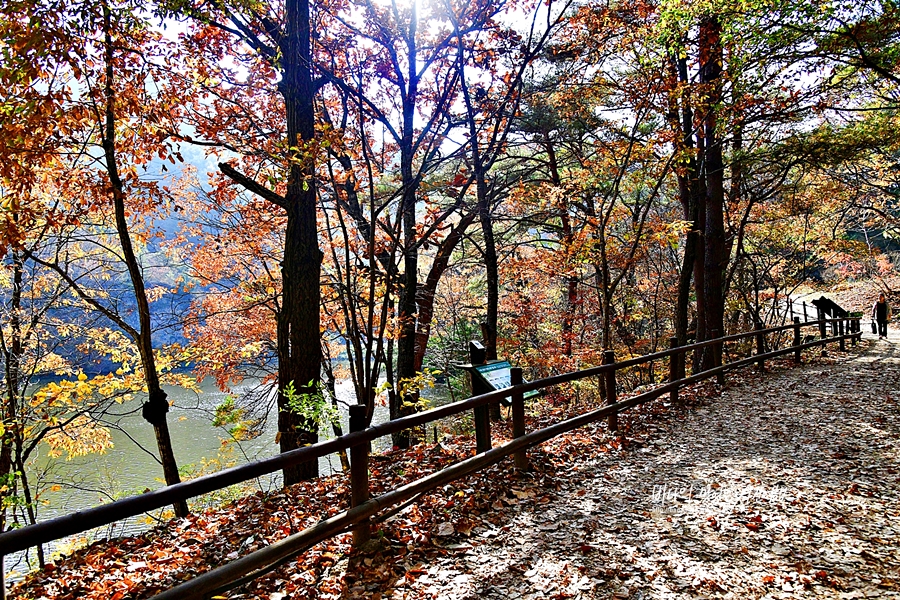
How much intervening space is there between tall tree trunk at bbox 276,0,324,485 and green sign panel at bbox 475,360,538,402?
243 centimetres

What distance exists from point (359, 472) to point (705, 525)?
2966mm

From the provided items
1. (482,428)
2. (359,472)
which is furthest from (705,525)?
(359,472)

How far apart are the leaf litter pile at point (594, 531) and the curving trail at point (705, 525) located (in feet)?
0.05

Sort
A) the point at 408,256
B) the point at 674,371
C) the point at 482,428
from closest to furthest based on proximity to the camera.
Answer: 1. the point at 482,428
2. the point at 674,371
3. the point at 408,256

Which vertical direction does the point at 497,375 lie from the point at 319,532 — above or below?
above

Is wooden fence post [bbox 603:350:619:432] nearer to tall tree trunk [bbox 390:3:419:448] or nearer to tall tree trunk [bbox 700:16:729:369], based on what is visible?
tall tree trunk [bbox 390:3:419:448]

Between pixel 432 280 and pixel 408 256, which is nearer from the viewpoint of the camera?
pixel 408 256

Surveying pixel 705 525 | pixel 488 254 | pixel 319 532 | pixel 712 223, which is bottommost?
pixel 705 525

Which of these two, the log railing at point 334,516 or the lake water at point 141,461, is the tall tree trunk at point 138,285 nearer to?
the log railing at point 334,516

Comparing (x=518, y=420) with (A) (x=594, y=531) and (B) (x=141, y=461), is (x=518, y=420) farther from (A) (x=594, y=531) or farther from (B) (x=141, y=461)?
(B) (x=141, y=461)

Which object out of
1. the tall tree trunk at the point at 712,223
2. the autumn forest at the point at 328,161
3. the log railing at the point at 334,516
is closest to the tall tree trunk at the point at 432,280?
the autumn forest at the point at 328,161

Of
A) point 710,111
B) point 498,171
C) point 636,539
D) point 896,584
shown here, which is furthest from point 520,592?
point 498,171

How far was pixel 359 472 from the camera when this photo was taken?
405 centimetres

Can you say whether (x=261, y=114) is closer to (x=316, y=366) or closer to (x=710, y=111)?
(x=316, y=366)
